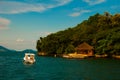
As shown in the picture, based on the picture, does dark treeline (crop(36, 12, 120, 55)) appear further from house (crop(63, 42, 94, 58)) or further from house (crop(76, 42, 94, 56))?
house (crop(63, 42, 94, 58))

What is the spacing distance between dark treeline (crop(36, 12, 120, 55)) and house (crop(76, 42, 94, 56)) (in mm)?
2263

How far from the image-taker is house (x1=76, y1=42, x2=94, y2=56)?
116 m

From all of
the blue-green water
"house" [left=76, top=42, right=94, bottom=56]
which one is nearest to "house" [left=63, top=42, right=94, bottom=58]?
"house" [left=76, top=42, right=94, bottom=56]

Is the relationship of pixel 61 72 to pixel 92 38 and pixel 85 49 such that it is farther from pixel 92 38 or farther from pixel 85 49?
pixel 92 38

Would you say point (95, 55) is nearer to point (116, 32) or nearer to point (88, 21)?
point (116, 32)

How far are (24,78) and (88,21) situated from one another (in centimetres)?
10944

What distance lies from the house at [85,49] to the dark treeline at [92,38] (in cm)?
226

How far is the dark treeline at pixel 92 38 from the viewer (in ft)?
352

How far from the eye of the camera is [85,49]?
11662 cm

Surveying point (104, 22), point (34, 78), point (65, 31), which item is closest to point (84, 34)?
point (104, 22)

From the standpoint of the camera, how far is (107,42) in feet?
355

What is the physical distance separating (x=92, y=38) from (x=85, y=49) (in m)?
9.25

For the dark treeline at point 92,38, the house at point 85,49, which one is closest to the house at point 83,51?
the house at point 85,49

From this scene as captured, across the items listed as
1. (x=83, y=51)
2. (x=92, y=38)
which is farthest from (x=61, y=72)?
(x=92, y=38)
